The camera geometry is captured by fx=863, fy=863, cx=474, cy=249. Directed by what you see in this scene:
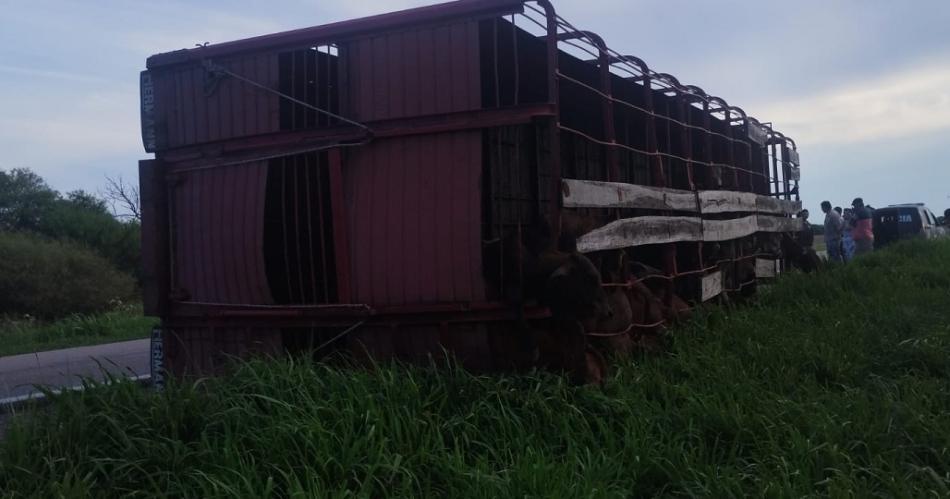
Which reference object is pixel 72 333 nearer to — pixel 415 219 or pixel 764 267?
pixel 764 267

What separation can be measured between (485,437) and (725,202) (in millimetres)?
5626

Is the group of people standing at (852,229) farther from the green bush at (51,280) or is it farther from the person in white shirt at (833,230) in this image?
the green bush at (51,280)

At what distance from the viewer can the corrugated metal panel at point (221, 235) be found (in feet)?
18.9

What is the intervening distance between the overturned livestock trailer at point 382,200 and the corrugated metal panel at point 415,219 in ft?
0.03

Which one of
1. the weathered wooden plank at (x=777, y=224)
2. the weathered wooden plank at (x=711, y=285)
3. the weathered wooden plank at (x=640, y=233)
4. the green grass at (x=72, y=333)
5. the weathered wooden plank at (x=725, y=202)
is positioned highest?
the weathered wooden plank at (x=725, y=202)

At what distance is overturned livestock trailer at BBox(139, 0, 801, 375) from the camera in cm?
519

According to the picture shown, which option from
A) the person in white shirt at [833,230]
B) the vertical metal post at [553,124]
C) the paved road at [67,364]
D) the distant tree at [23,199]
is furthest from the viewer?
the distant tree at [23,199]

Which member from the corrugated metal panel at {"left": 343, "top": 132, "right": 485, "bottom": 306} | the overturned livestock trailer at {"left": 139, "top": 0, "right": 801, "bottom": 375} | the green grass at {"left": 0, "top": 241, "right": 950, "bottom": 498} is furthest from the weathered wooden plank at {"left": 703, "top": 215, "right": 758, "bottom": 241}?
the corrugated metal panel at {"left": 343, "top": 132, "right": 485, "bottom": 306}

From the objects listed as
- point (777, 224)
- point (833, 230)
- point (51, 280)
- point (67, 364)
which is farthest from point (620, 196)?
point (51, 280)

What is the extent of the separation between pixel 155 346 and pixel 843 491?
4.50 metres

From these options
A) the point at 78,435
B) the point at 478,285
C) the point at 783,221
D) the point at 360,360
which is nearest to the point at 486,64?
the point at 478,285

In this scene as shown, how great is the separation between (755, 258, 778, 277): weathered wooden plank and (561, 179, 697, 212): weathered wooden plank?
3.29 meters

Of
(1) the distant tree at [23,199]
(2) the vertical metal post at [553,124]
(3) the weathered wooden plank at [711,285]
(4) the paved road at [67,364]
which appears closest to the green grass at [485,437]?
(2) the vertical metal post at [553,124]

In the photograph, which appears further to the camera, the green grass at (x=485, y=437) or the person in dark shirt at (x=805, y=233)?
the person in dark shirt at (x=805, y=233)
